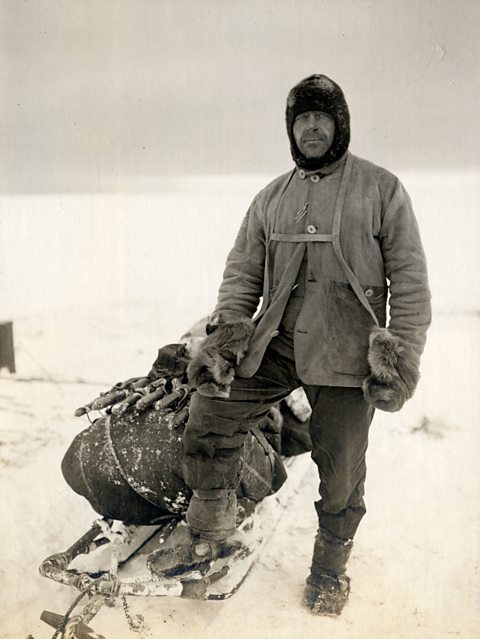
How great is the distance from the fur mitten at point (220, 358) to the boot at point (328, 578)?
2.06ft

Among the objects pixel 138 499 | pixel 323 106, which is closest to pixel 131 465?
pixel 138 499

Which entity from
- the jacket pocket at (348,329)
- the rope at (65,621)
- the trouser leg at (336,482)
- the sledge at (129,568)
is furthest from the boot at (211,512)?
the jacket pocket at (348,329)

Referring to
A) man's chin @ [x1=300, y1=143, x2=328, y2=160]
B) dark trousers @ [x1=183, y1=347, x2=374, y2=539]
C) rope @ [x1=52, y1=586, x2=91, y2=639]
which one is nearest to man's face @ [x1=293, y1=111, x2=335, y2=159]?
man's chin @ [x1=300, y1=143, x2=328, y2=160]

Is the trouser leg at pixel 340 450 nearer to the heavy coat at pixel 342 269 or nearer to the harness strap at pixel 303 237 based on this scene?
the heavy coat at pixel 342 269

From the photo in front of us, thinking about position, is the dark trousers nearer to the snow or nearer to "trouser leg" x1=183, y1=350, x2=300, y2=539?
"trouser leg" x1=183, y1=350, x2=300, y2=539

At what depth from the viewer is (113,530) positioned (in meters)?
2.51

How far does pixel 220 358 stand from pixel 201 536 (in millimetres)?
625

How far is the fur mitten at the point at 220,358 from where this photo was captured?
212 cm

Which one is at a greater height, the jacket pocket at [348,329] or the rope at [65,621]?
the jacket pocket at [348,329]

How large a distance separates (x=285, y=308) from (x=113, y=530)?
1023mm

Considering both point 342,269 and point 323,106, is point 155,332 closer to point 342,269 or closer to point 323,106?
point 342,269

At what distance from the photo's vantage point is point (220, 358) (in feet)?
6.97

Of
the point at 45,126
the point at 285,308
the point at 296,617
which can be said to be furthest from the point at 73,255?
the point at 296,617

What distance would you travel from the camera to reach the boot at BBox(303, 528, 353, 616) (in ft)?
7.57
